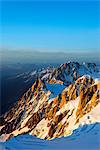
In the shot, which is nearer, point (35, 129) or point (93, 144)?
point (93, 144)

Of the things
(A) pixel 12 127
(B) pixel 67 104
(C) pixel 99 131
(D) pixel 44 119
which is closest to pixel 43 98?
(A) pixel 12 127

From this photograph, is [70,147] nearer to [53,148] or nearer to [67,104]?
[53,148]

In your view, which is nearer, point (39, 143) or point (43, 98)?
point (39, 143)

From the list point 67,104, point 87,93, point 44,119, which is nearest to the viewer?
point 87,93

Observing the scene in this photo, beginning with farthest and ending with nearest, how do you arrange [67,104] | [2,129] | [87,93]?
[2,129]
[67,104]
[87,93]

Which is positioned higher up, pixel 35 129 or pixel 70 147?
pixel 70 147

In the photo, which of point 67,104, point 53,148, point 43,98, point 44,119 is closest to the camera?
point 53,148

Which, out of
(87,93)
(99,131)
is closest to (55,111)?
(87,93)

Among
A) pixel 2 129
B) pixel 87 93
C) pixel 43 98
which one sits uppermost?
pixel 87 93

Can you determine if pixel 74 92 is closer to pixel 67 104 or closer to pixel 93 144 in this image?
pixel 67 104
